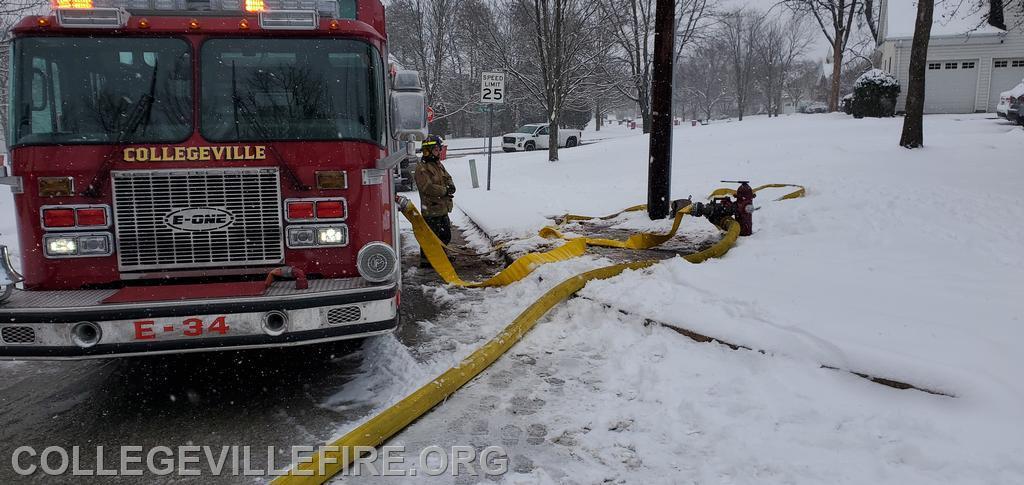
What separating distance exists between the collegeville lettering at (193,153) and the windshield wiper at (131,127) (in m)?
0.10

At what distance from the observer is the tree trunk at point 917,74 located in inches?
582

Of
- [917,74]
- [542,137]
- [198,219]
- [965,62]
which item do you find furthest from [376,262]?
[965,62]

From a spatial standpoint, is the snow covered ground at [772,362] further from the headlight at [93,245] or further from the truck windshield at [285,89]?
the truck windshield at [285,89]

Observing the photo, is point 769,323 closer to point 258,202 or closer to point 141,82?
point 258,202

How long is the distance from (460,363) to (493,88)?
11072mm

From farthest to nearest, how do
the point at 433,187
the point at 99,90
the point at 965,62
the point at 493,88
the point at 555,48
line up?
the point at 965,62
the point at 555,48
the point at 493,88
the point at 433,187
the point at 99,90

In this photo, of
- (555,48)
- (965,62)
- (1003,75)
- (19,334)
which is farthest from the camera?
(965,62)

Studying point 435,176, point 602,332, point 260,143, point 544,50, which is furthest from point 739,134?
point 260,143

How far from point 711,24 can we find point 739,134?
43.3 feet

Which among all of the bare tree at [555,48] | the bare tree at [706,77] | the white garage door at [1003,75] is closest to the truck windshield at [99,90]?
the bare tree at [555,48]

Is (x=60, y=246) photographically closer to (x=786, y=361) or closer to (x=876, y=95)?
(x=786, y=361)

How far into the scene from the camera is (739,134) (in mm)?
23625
